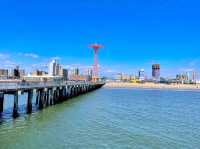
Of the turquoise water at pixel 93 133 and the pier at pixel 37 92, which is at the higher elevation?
the pier at pixel 37 92

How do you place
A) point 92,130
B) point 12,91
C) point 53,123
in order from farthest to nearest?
1. point 12,91
2. point 53,123
3. point 92,130

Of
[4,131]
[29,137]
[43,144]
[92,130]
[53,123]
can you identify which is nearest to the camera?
[43,144]

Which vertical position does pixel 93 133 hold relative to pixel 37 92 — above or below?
below

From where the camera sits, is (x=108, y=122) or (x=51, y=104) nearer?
(x=108, y=122)

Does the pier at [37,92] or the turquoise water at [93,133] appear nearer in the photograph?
the turquoise water at [93,133]

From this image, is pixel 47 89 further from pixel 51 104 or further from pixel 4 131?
pixel 4 131

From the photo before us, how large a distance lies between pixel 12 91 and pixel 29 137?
8.45 m

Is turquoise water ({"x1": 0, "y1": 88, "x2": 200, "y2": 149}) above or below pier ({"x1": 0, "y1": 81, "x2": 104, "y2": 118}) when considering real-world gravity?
below

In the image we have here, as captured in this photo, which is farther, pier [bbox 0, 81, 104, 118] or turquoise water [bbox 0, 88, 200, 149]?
pier [bbox 0, 81, 104, 118]

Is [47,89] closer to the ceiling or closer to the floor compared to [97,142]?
closer to the ceiling

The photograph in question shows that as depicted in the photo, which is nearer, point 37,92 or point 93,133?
point 93,133

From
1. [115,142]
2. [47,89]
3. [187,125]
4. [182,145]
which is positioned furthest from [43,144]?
[47,89]

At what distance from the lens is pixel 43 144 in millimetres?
17641

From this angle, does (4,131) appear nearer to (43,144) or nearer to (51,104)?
(43,144)
